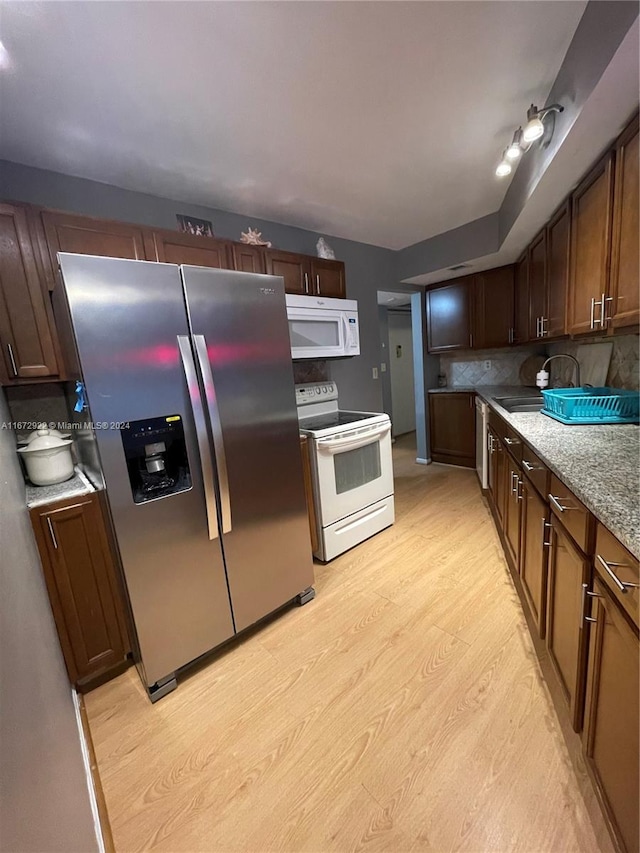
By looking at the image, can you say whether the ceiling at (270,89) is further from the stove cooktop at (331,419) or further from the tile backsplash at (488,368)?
the tile backsplash at (488,368)

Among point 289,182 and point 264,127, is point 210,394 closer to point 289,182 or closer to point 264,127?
point 264,127

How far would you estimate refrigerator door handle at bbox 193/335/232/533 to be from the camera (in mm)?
1432

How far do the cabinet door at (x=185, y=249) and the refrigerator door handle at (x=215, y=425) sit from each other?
0.73m

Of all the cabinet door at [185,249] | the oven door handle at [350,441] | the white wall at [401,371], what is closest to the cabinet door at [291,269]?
the cabinet door at [185,249]

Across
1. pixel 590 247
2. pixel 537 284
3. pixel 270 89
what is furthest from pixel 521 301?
pixel 270 89

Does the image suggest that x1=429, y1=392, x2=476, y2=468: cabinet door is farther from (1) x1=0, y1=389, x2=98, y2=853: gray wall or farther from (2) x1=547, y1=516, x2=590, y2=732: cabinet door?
(1) x1=0, y1=389, x2=98, y2=853: gray wall

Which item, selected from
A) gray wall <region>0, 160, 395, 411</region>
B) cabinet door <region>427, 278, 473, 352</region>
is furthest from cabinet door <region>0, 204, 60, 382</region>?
cabinet door <region>427, 278, 473, 352</region>

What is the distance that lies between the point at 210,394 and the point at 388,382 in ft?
13.1

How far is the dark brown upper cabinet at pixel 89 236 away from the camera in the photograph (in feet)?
5.06

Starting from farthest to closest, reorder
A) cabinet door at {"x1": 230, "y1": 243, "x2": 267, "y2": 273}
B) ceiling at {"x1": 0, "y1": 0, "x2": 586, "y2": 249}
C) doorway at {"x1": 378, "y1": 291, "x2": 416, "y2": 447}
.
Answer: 1. doorway at {"x1": 378, "y1": 291, "x2": 416, "y2": 447}
2. cabinet door at {"x1": 230, "y1": 243, "x2": 267, "y2": 273}
3. ceiling at {"x1": 0, "y1": 0, "x2": 586, "y2": 249}

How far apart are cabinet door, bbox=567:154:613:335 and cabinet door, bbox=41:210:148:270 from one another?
218 centimetres

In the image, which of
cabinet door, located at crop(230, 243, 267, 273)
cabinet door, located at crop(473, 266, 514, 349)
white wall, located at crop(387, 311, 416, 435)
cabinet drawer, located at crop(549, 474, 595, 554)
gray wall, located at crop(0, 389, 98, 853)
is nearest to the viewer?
gray wall, located at crop(0, 389, 98, 853)

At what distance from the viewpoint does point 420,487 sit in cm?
349

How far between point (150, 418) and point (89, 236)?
1.01 meters
